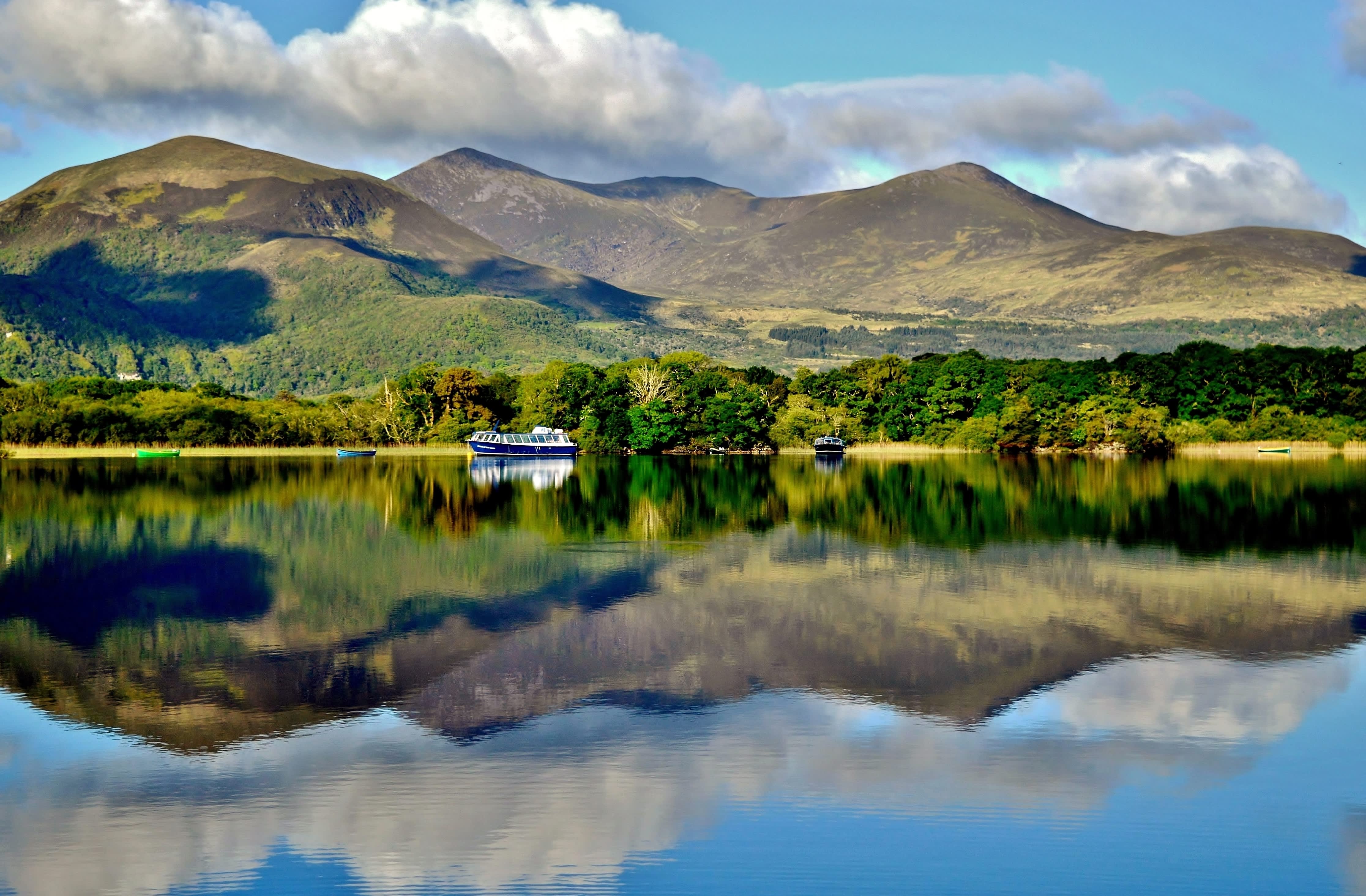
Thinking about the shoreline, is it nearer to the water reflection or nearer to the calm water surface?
the water reflection

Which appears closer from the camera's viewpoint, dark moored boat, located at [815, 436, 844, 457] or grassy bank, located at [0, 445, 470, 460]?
grassy bank, located at [0, 445, 470, 460]

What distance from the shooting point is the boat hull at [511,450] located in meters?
102

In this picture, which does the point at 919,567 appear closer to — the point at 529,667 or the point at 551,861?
the point at 529,667

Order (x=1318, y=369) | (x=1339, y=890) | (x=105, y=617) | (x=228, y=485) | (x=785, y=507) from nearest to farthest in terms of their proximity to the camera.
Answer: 1. (x=1339, y=890)
2. (x=105, y=617)
3. (x=785, y=507)
4. (x=228, y=485)
5. (x=1318, y=369)

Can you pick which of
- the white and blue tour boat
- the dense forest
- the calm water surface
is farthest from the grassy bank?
the calm water surface

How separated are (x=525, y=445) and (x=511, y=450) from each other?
1.40 meters

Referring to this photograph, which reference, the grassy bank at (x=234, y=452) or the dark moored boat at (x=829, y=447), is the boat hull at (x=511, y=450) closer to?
the grassy bank at (x=234, y=452)

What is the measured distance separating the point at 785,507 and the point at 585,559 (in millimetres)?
16428

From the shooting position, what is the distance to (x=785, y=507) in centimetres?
4309

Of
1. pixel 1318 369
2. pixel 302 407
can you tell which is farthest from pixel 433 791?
pixel 302 407

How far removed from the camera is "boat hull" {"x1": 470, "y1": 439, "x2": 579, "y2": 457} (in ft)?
334

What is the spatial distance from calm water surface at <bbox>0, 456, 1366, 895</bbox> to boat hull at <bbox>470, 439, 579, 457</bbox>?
70.5m

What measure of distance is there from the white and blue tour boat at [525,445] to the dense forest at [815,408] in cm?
568

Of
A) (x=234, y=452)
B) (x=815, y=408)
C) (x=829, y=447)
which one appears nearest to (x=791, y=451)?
(x=815, y=408)
